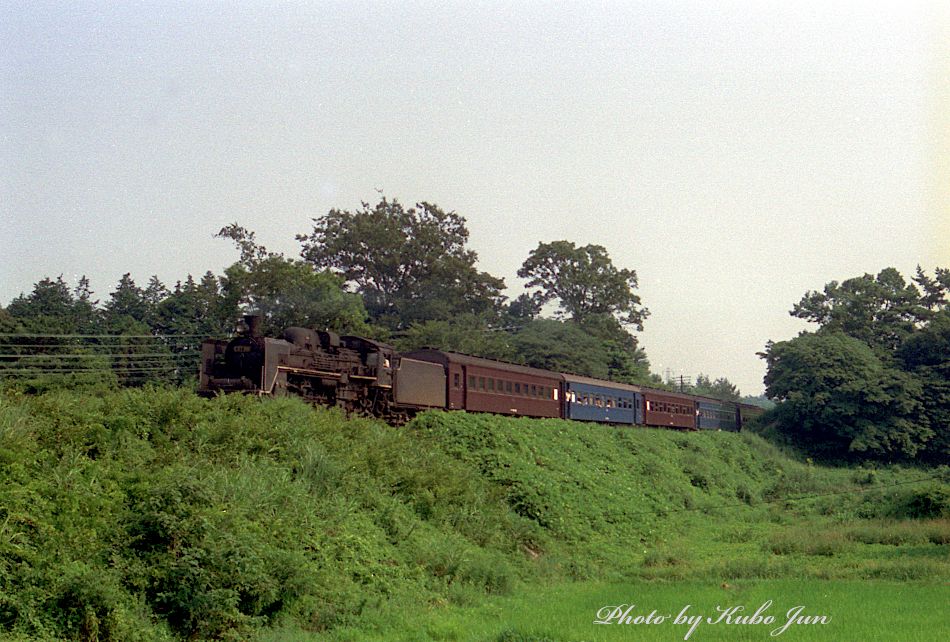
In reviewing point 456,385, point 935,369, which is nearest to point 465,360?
point 456,385

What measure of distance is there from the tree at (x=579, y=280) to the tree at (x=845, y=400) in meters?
18.4

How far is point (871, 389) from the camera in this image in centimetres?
5719

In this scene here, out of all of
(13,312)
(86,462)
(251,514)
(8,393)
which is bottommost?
(251,514)

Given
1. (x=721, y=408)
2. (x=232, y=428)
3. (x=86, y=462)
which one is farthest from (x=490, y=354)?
(x=86, y=462)

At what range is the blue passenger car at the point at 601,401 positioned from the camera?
138 ft

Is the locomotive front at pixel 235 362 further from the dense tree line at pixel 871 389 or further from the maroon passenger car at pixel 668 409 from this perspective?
the dense tree line at pixel 871 389

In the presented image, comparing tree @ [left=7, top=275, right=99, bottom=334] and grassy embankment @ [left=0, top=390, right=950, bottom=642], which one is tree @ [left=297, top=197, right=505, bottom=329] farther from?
grassy embankment @ [left=0, top=390, right=950, bottom=642]

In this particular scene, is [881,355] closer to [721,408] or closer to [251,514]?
[721,408]

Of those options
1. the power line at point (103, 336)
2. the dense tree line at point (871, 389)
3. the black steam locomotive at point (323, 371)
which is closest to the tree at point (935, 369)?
the dense tree line at point (871, 389)

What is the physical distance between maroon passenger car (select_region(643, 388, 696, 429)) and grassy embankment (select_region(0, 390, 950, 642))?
19.6 m

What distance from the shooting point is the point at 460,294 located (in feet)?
225

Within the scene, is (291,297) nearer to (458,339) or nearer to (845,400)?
Result: (458,339)

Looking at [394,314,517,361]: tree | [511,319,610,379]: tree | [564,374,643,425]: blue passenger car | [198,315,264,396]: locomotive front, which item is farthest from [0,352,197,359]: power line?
[564,374,643,425]: blue passenger car

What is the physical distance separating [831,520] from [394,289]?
4195 cm
